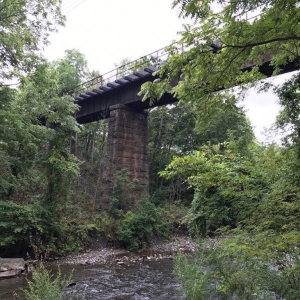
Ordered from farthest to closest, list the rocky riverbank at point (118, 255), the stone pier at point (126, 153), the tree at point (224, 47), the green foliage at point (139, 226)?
the stone pier at point (126, 153)
the green foliage at point (139, 226)
the rocky riverbank at point (118, 255)
the tree at point (224, 47)

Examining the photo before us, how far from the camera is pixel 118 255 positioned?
15133mm

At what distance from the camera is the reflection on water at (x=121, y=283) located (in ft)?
27.5

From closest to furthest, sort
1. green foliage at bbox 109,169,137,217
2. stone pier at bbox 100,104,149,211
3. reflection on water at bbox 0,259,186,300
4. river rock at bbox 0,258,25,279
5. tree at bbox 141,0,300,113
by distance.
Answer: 1. tree at bbox 141,0,300,113
2. reflection on water at bbox 0,259,186,300
3. river rock at bbox 0,258,25,279
4. green foliage at bbox 109,169,137,217
5. stone pier at bbox 100,104,149,211

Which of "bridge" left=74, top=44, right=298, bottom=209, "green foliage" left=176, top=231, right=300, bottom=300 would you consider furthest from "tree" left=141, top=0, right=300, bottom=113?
A: "bridge" left=74, top=44, right=298, bottom=209

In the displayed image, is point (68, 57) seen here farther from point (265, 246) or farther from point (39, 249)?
point (265, 246)

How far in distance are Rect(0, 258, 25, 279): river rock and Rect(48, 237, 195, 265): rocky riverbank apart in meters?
1.85

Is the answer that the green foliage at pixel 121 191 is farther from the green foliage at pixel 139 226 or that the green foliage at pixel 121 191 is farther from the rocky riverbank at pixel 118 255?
the rocky riverbank at pixel 118 255

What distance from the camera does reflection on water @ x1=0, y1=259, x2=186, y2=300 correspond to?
838 centimetres

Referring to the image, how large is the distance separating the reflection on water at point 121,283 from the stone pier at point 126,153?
7575 millimetres

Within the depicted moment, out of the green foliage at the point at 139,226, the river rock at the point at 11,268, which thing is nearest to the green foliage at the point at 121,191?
the green foliage at the point at 139,226

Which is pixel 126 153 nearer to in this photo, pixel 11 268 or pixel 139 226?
pixel 139 226

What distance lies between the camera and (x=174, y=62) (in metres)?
4.61

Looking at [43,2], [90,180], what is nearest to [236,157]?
[43,2]

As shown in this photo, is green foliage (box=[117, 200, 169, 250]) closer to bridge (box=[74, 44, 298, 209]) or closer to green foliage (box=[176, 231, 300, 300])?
bridge (box=[74, 44, 298, 209])
